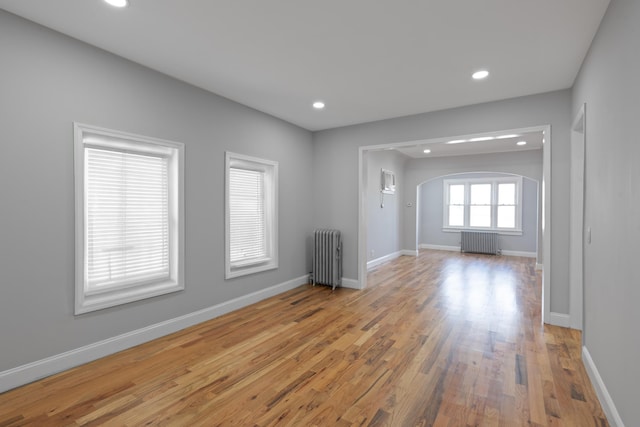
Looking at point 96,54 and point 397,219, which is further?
point 397,219

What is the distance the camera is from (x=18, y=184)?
89.7 inches

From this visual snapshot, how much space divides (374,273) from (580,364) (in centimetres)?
392

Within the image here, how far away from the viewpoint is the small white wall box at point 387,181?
744 cm

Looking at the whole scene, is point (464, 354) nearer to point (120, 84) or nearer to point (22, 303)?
point (22, 303)

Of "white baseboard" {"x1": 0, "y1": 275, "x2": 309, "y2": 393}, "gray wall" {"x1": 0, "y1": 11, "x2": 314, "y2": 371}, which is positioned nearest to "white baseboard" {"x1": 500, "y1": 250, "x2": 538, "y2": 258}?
"white baseboard" {"x1": 0, "y1": 275, "x2": 309, "y2": 393}

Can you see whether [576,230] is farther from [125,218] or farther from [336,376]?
[125,218]

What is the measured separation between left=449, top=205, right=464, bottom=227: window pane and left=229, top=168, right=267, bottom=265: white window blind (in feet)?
23.3


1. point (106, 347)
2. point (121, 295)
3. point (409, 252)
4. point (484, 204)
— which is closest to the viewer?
point (106, 347)

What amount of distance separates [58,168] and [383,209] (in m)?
6.31

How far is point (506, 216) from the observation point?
350 inches

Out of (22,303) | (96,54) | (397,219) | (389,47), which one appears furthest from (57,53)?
(397,219)

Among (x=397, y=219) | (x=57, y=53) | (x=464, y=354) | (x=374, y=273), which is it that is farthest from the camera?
(x=397, y=219)

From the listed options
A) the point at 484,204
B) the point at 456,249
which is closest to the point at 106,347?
the point at 456,249

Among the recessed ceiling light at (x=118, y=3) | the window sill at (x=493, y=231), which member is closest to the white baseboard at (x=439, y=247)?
the window sill at (x=493, y=231)
